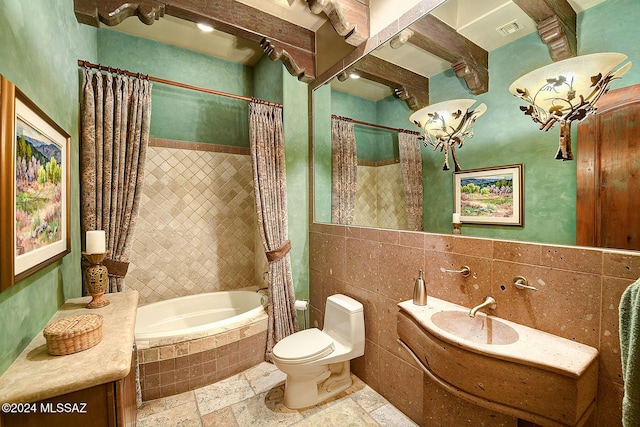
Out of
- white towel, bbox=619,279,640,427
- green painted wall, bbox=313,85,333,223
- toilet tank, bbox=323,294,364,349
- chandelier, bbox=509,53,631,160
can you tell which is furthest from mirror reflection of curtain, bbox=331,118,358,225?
white towel, bbox=619,279,640,427

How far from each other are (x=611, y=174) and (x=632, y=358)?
2.26ft

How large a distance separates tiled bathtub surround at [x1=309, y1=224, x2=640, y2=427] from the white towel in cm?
30

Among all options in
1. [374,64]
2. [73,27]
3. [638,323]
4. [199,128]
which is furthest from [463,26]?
[199,128]

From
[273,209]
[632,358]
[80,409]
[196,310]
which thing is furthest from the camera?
[196,310]

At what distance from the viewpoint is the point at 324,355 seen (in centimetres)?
190

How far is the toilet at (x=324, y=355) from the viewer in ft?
6.06

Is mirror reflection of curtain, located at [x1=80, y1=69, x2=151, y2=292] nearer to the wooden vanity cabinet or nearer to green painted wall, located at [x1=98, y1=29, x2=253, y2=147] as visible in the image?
green painted wall, located at [x1=98, y1=29, x2=253, y2=147]

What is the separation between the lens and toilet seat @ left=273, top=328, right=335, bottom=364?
1821 mm

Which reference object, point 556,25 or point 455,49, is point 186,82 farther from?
point 556,25

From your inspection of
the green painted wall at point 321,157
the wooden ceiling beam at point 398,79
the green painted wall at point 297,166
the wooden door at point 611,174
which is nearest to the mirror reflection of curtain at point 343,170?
the green painted wall at point 321,157

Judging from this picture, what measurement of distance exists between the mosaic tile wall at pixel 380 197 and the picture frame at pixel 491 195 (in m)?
0.41

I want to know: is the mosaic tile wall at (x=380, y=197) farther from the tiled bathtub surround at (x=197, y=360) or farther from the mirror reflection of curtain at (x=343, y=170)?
the tiled bathtub surround at (x=197, y=360)

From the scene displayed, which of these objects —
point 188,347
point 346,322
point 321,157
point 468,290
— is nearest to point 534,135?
point 468,290

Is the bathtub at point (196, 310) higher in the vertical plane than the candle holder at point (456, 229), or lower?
lower
